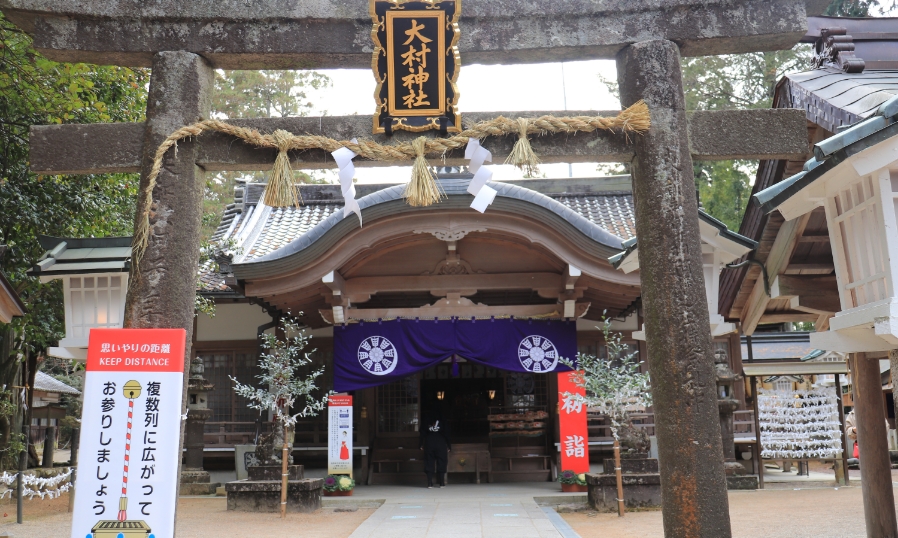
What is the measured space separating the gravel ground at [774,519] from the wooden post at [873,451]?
1248 mm

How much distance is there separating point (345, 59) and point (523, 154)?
136 cm

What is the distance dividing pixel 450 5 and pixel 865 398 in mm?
5186

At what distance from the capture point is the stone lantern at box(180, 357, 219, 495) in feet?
42.0

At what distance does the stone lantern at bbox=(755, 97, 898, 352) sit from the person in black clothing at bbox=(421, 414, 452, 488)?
8037 millimetres

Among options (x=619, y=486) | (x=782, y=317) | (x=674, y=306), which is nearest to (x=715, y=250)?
(x=782, y=317)

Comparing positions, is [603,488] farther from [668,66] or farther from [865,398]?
[668,66]

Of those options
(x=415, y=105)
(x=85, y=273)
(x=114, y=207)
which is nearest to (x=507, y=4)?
(x=415, y=105)

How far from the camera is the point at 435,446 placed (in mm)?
13406

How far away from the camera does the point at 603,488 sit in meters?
10.4

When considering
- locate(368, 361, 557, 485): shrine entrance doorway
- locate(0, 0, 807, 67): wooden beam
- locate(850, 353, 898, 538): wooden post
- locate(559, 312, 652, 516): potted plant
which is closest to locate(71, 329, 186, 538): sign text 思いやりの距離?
locate(0, 0, 807, 67): wooden beam

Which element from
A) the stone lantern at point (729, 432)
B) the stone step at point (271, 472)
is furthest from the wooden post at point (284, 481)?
the stone lantern at point (729, 432)

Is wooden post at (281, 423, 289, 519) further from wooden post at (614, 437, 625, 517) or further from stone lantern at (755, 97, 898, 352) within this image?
stone lantern at (755, 97, 898, 352)

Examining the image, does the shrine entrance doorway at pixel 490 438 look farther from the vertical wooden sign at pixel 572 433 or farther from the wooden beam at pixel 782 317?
the wooden beam at pixel 782 317

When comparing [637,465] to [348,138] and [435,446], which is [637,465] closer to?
[435,446]
